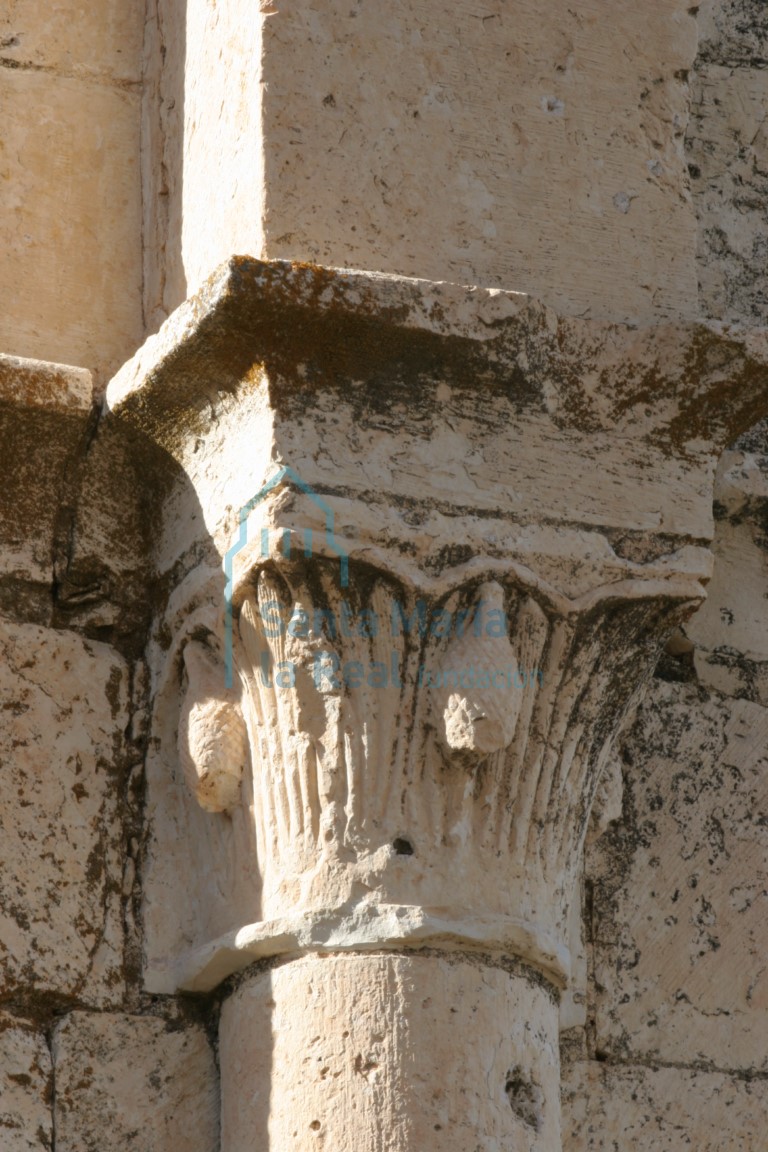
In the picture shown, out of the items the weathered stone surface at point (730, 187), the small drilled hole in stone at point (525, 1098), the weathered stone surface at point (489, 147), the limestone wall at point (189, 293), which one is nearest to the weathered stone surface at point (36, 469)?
the limestone wall at point (189, 293)

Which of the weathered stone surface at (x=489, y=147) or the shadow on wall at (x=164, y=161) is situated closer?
the weathered stone surface at (x=489, y=147)

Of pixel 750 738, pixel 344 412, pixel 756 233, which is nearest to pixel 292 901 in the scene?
pixel 344 412

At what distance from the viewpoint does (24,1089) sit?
2.92 meters

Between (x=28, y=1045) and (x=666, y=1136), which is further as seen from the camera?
(x=666, y=1136)

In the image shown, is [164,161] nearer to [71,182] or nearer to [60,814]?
[71,182]

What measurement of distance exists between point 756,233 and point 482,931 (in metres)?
1.56

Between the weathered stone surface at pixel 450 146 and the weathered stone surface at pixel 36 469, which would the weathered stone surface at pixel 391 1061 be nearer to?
the weathered stone surface at pixel 36 469

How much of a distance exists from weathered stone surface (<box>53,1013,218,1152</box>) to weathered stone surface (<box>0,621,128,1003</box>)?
0.21ft

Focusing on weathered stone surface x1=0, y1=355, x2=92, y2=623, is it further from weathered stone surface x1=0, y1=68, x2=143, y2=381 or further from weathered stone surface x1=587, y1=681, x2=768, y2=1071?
weathered stone surface x1=587, y1=681, x2=768, y2=1071

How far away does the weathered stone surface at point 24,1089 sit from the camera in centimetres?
289

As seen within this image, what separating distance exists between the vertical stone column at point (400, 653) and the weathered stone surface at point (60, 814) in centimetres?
9

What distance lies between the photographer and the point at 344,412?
299cm

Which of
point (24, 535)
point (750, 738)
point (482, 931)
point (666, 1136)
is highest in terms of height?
point (24, 535)

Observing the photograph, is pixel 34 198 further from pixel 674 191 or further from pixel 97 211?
pixel 674 191
